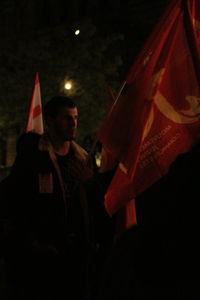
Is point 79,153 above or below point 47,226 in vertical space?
above

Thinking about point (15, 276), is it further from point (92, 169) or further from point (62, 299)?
point (92, 169)

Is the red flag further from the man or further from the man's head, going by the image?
the man

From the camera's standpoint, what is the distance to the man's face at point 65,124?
3502mm

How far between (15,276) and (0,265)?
9.30 ft

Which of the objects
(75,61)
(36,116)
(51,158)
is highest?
(75,61)

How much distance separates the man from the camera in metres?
3.05

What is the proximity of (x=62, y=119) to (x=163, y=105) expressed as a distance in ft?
4.29

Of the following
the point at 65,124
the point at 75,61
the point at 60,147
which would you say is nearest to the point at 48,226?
the point at 60,147

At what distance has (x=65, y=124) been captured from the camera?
3.50 metres

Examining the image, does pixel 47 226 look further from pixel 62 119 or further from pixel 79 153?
pixel 62 119

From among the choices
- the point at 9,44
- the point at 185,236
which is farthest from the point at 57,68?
the point at 185,236

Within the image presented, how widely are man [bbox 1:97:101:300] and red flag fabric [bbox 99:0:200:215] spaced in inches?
25.1

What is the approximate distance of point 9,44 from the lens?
13.0 meters

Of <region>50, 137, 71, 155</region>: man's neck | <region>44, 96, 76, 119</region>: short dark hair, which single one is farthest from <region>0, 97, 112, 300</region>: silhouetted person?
<region>44, 96, 76, 119</region>: short dark hair
